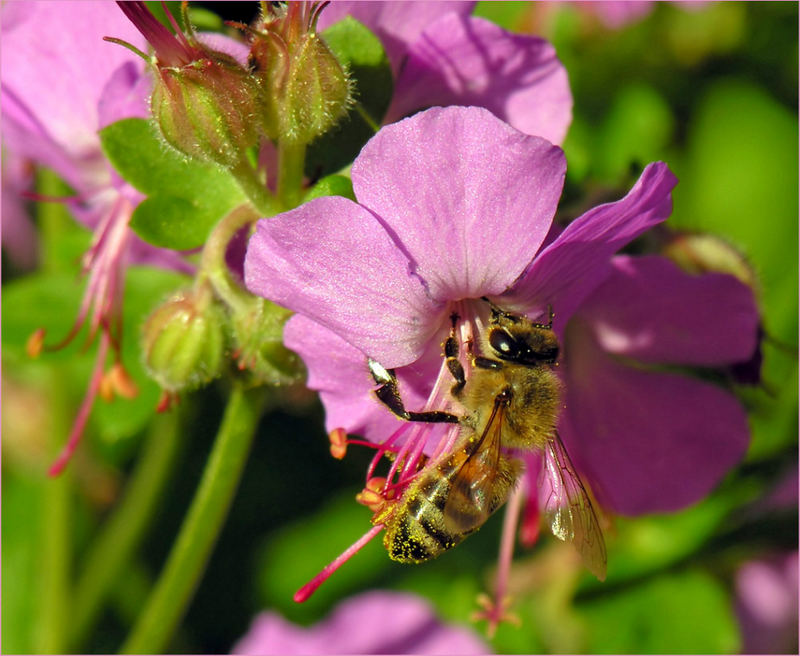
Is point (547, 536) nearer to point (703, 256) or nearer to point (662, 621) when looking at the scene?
point (662, 621)

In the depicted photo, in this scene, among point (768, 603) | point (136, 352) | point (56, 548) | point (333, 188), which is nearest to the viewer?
point (333, 188)

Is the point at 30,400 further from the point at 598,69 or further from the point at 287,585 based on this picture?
the point at 598,69

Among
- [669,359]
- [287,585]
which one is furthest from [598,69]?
[287,585]

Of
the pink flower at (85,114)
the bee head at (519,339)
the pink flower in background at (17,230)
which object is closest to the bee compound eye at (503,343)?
the bee head at (519,339)

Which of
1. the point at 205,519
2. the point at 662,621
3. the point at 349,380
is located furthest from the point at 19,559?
the point at 662,621

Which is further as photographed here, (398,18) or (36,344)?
(36,344)

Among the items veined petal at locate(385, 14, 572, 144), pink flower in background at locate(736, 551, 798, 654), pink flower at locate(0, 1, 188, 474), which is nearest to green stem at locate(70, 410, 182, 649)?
pink flower at locate(0, 1, 188, 474)
